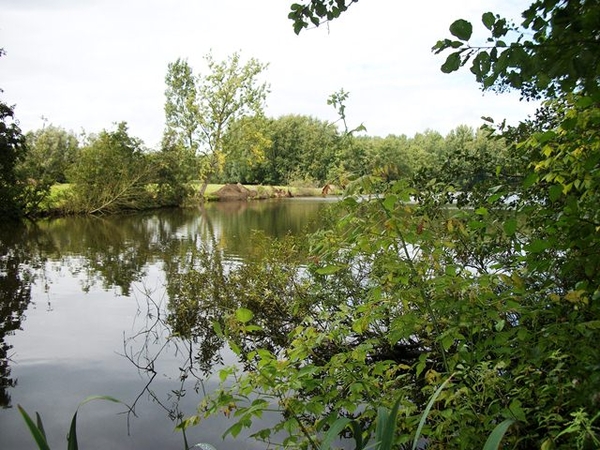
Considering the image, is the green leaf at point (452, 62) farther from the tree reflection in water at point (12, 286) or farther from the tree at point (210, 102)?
the tree at point (210, 102)

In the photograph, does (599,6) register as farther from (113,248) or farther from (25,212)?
(25,212)

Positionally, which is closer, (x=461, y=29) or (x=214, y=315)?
(x=461, y=29)

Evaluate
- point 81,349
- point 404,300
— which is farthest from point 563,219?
point 81,349

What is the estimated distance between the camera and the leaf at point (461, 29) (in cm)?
148

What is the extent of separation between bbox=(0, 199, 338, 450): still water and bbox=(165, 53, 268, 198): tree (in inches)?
994

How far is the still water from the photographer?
4.56m

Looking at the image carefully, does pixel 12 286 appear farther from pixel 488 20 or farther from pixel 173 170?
pixel 173 170

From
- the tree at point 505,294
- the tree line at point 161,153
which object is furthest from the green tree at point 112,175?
the tree at point 505,294

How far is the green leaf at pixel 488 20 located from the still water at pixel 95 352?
12.3ft

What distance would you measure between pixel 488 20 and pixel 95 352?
21.0ft

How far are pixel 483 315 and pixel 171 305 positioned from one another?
659 cm

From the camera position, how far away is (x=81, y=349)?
21.7 feet

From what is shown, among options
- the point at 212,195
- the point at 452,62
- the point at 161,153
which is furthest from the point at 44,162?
the point at 452,62

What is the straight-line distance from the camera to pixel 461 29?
1486 mm
